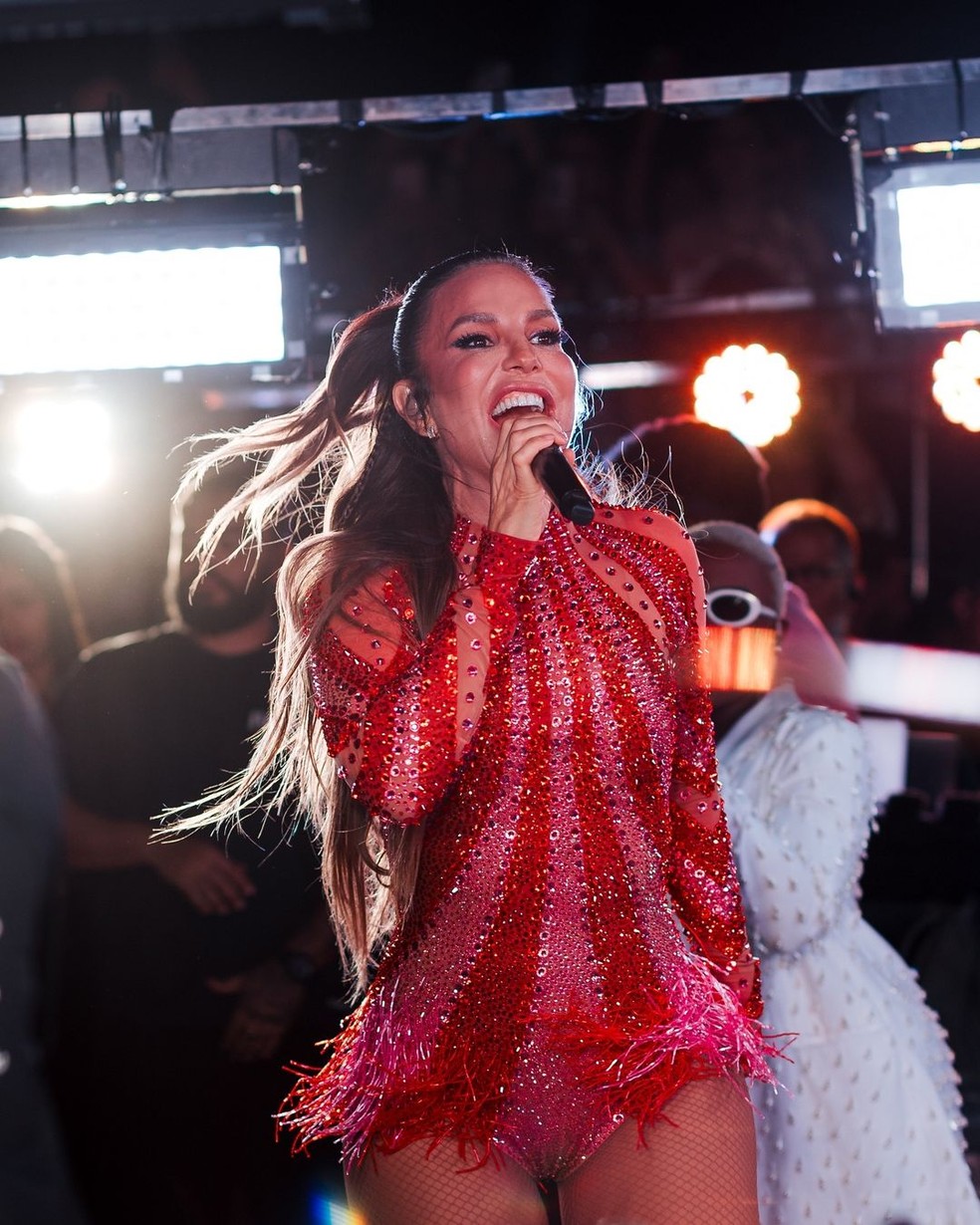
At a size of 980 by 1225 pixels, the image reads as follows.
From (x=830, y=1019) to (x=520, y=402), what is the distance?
116 centimetres

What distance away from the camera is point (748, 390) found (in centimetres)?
535

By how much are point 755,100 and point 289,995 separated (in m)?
2.21

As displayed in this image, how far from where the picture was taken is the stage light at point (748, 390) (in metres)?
5.26

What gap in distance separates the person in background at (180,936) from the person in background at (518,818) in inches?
47.9

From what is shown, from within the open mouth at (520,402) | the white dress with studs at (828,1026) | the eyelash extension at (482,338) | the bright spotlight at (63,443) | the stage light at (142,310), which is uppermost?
the stage light at (142,310)

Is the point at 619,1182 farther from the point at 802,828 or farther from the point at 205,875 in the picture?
the point at 205,875

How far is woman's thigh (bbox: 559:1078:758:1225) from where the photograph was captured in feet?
5.24

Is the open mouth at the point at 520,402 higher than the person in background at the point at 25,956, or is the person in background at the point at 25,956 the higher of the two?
the open mouth at the point at 520,402

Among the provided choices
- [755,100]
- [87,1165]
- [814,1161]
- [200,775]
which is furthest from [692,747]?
[87,1165]

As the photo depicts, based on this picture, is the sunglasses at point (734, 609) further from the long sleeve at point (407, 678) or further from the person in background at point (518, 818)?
the long sleeve at point (407, 678)

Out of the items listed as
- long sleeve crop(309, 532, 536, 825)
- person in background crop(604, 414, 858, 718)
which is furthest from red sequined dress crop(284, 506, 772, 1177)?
person in background crop(604, 414, 858, 718)

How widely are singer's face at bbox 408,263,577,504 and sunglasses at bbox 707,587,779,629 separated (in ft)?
2.38

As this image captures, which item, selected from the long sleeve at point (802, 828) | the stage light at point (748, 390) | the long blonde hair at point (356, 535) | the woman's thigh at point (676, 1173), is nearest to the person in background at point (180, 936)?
the long blonde hair at point (356, 535)

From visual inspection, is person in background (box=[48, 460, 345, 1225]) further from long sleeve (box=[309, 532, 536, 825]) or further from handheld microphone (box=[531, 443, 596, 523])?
handheld microphone (box=[531, 443, 596, 523])
